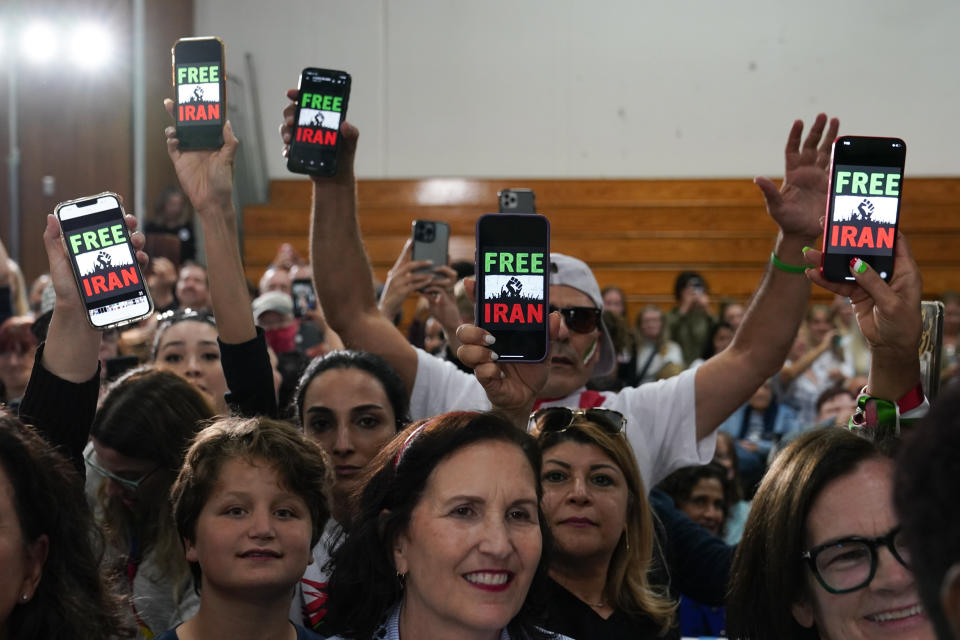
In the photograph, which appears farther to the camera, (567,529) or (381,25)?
(381,25)

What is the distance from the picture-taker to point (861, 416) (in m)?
1.78

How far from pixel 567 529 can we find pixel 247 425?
59cm

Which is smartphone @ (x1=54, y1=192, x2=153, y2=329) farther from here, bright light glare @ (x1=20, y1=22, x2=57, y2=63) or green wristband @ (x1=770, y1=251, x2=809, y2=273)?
bright light glare @ (x1=20, y1=22, x2=57, y2=63)

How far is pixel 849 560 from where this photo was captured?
1.44 m

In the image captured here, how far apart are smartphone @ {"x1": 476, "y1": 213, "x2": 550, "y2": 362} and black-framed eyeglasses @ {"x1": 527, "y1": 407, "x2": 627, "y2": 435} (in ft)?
0.93

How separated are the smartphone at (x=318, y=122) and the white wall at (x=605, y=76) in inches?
308

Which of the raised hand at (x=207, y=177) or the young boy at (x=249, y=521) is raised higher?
the raised hand at (x=207, y=177)

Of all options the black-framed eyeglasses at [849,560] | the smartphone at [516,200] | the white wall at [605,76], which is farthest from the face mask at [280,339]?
the white wall at [605,76]

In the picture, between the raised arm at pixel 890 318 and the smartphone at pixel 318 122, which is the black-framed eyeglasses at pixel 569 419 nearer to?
the raised arm at pixel 890 318

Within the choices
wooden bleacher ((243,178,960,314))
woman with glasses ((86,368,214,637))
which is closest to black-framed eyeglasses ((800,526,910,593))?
woman with glasses ((86,368,214,637))

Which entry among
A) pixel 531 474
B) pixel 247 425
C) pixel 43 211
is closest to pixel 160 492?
pixel 247 425

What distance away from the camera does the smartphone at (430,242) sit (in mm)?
2795

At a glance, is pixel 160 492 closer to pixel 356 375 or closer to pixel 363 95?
pixel 356 375

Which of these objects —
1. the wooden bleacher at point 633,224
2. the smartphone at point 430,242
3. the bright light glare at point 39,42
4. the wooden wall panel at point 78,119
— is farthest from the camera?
the wooden bleacher at point 633,224
